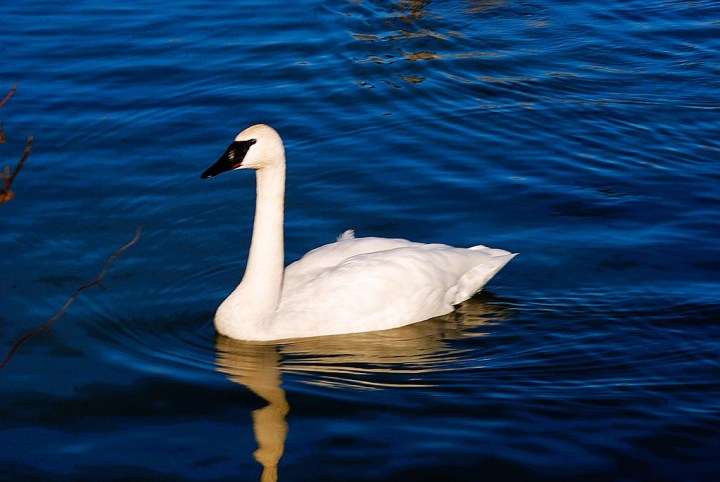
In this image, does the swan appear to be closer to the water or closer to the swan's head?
the swan's head

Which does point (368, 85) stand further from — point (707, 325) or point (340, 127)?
point (707, 325)

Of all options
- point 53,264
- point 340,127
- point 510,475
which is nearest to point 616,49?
point 340,127

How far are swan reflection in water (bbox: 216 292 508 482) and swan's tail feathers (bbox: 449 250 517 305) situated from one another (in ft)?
0.65

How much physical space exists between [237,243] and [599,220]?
125 inches

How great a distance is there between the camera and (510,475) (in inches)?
262

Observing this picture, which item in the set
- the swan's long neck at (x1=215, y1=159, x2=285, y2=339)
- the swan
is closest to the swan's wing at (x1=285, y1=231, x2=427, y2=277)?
the swan

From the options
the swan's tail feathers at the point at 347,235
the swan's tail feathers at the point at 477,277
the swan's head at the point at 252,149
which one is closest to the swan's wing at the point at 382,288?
the swan's tail feathers at the point at 477,277

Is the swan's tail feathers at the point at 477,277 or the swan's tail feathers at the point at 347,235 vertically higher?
the swan's tail feathers at the point at 347,235

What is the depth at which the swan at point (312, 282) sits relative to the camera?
27.7 feet

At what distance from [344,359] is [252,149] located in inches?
61.8

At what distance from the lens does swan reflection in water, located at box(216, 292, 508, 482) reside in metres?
7.66

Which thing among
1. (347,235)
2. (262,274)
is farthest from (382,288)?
(347,235)

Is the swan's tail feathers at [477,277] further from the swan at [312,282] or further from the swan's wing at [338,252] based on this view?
the swan's wing at [338,252]

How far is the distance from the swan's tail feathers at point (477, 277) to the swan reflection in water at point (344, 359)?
0.20 meters
